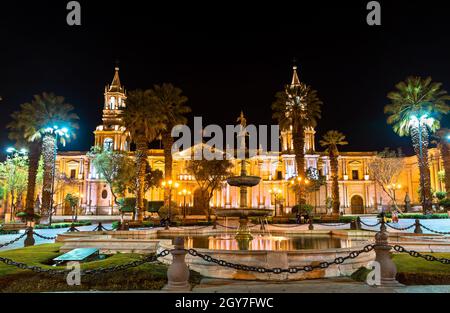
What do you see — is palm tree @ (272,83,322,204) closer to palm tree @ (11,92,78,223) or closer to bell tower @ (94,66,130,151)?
palm tree @ (11,92,78,223)

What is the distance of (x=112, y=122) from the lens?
64.7m

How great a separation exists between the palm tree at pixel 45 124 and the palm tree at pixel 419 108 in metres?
31.7

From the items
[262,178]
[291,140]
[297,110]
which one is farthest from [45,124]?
[291,140]

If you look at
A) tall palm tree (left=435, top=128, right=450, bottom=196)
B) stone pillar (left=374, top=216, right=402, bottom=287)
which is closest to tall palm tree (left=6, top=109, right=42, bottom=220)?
stone pillar (left=374, top=216, right=402, bottom=287)

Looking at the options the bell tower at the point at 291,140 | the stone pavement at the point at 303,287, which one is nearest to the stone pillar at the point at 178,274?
the stone pavement at the point at 303,287

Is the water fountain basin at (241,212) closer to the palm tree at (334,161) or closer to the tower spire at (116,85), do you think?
the palm tree at (334,161)

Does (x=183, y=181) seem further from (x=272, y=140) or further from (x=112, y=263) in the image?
(x=112, y=263)

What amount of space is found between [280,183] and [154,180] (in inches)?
968

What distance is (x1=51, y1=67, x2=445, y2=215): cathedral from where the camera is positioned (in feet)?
205

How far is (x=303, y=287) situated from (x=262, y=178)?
5691cm

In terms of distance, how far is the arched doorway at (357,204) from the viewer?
6625 centimetres

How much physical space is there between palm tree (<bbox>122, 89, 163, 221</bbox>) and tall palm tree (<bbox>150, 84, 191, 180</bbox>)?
2.24 feet

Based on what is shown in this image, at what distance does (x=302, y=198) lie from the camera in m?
33.3
